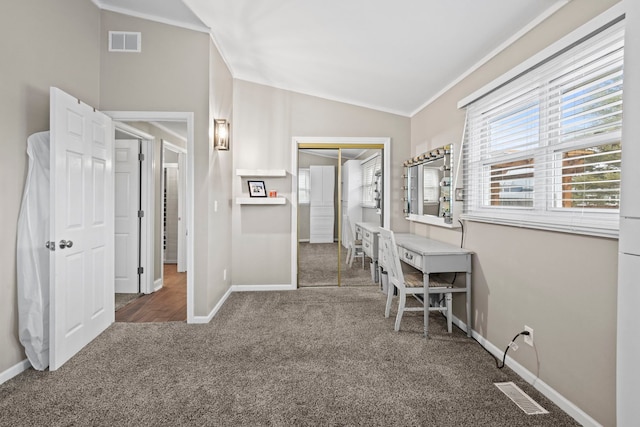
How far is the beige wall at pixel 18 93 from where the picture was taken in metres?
2.32

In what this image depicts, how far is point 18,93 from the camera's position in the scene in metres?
2.40

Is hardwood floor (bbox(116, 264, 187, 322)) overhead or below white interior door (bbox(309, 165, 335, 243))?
below

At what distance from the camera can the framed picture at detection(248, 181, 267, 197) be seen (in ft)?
15.1

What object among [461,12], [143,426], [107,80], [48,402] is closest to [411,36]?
[461,12]

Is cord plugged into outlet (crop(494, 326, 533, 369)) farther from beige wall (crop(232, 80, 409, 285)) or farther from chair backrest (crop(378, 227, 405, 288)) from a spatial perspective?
beige wall (crop(232, 80, 409, 285))

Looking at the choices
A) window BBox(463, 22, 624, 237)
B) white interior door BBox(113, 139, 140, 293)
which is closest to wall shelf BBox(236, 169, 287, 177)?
white interior door BBox(113, 139, 140, 293)

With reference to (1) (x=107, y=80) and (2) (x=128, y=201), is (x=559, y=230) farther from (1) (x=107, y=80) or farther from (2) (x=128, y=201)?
(2) (x=128, y=201)

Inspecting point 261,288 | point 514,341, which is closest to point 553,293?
point 514,341

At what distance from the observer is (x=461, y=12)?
2.36m

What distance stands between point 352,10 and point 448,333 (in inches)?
111

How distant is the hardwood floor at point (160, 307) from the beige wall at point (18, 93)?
1.22 m

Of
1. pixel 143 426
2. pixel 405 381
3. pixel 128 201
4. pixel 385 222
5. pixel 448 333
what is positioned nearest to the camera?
pixel 143 426

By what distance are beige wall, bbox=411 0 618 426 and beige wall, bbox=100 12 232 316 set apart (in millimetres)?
Answer: 2538

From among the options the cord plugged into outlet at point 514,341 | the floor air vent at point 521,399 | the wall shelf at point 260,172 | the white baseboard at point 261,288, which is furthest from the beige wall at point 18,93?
the cord plugged into outlet at point 514,341
